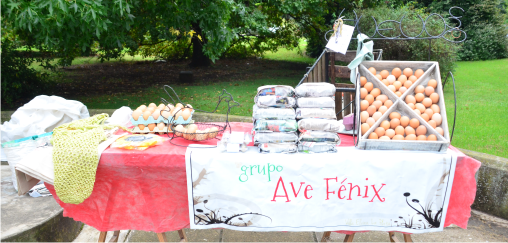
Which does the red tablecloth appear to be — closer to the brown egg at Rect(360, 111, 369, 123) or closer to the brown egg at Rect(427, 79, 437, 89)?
the brown egg at Rect(427, 79, 437, 89)

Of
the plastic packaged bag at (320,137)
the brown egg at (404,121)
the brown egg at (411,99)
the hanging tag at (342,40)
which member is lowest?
the plastic packaged bag at (320,137)

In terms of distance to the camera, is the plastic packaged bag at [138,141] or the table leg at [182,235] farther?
the table leg at [182,235]

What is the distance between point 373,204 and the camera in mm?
2174

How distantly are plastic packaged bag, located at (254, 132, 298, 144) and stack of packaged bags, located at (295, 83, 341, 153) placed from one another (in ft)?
0.19

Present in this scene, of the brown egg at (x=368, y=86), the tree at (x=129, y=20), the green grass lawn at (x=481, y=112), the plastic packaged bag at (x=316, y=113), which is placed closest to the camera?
the plastic packaged bag at (x=316, y=113)

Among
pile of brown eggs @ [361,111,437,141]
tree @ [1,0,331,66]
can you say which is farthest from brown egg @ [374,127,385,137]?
tree @ [1,0,331,66]

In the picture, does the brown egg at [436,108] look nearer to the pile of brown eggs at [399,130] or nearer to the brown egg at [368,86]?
the pile of brown eggs at [399,130]

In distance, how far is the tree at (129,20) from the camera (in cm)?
361

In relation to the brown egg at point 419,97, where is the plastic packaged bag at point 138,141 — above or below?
below

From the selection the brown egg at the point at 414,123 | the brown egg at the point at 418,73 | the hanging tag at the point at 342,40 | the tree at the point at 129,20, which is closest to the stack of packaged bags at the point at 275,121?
the hanging tag at the point at 342,40

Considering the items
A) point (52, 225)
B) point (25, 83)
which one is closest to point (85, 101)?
point (25, 83)

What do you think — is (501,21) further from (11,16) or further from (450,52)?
(11,16)

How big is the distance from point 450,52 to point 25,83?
9573mm

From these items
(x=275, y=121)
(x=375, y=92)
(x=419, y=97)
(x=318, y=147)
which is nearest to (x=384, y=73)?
(x=375, y=92)
